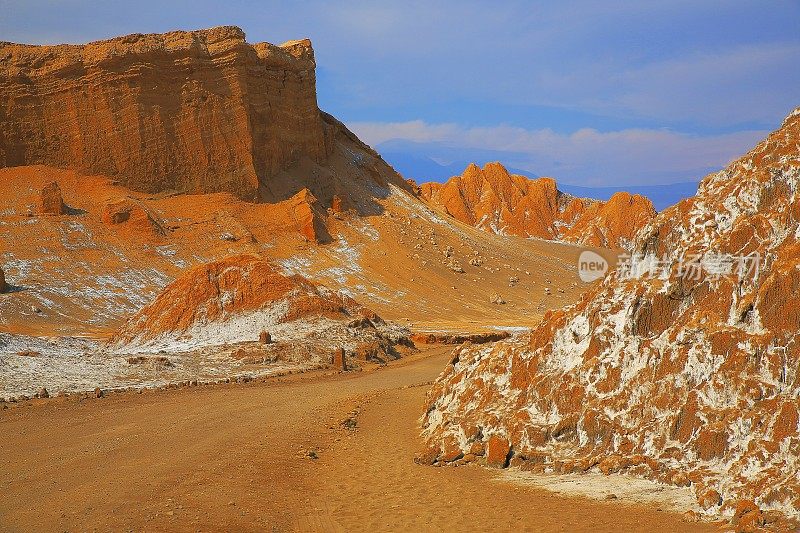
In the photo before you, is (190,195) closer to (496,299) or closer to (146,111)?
(146,111)

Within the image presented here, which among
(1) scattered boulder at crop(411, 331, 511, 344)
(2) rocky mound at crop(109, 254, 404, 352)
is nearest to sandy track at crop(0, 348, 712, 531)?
(2) rocky mound at crop(109, 254, 404, 352)

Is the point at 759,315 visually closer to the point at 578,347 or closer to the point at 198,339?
the point at 578,347

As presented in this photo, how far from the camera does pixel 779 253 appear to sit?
368 inches

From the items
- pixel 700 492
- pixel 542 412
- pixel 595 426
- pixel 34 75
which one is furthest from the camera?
pixel 34 75

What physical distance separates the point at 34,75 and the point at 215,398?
36846mm

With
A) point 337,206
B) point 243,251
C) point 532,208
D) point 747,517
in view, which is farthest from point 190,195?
point 532,208

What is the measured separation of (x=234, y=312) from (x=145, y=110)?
26161 millimetres

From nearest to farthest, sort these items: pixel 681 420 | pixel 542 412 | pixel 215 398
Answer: pixel 681 420, pixel 542 412, pixel 215 398

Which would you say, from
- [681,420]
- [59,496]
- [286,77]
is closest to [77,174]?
[286,77]

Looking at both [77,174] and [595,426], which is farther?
[77,174]

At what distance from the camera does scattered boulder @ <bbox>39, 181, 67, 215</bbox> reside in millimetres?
42250

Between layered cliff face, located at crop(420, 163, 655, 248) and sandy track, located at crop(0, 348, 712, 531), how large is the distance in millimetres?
94679

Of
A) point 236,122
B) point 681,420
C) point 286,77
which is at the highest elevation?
point 286,77

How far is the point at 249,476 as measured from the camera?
10.3 metres
